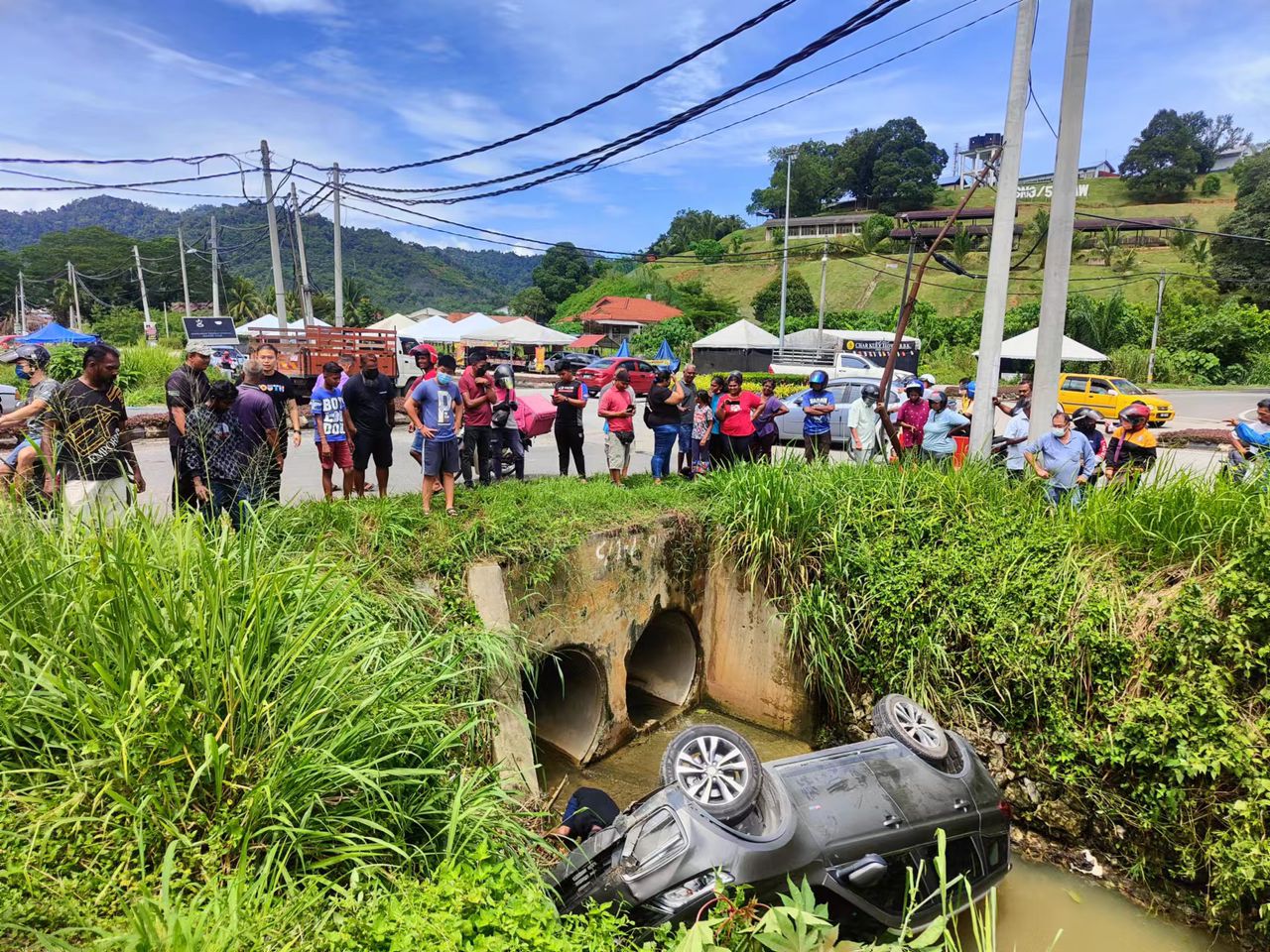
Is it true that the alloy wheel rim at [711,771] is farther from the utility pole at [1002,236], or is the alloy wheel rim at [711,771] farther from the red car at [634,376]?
the red car at [634,376]

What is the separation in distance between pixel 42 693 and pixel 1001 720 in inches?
259

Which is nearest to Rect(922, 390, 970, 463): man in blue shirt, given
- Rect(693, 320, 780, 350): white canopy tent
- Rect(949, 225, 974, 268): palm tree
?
Rect(693, 320, 780, 350): white canopy tent

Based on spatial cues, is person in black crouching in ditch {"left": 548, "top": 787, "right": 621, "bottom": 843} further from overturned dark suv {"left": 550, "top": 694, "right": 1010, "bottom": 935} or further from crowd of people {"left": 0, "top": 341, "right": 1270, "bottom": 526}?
crowd of people {"left": 0, "top": 341, "right": 1270, "bottom": 526}

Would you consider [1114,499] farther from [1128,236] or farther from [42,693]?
[1128,236]

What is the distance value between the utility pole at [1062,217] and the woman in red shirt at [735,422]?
323 centimetres

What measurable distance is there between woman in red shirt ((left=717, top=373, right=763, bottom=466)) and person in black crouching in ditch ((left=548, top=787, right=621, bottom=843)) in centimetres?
525

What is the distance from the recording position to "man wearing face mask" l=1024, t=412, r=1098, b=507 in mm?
7238

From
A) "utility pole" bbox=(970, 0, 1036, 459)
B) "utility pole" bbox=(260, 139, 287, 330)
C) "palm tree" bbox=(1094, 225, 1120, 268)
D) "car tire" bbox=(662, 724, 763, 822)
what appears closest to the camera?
"car tire" bbox=(662, 724, 763, 822)

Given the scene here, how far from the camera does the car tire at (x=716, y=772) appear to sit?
4.00m

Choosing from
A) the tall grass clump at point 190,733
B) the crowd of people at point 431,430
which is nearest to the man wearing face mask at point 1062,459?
the crowd of people at point 431,430

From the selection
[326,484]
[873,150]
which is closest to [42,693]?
[326,484]

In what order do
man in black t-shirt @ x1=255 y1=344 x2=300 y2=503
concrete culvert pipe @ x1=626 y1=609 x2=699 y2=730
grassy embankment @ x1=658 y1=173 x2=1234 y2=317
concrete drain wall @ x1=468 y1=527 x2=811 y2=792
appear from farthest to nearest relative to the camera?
1. grassy embankment @ x1=658 y1=173 x2=1234 y2=317
2. concrete culvert pipe @ x1=626 y1=609 x2=699 y2=730
3. concrete drain wall @ x1=468 y1=527 x2=811 y2=792
4. man in black t-shirt @ x1=255 y1=344 x2=300 y2=503

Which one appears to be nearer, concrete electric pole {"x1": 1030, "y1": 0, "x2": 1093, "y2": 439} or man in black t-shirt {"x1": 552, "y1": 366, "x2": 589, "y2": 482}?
concrete electric pole {"x1": 1030, "y1": 0, "x2": 1093, "y2": 439}

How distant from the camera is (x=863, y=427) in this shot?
9609 millimetres
